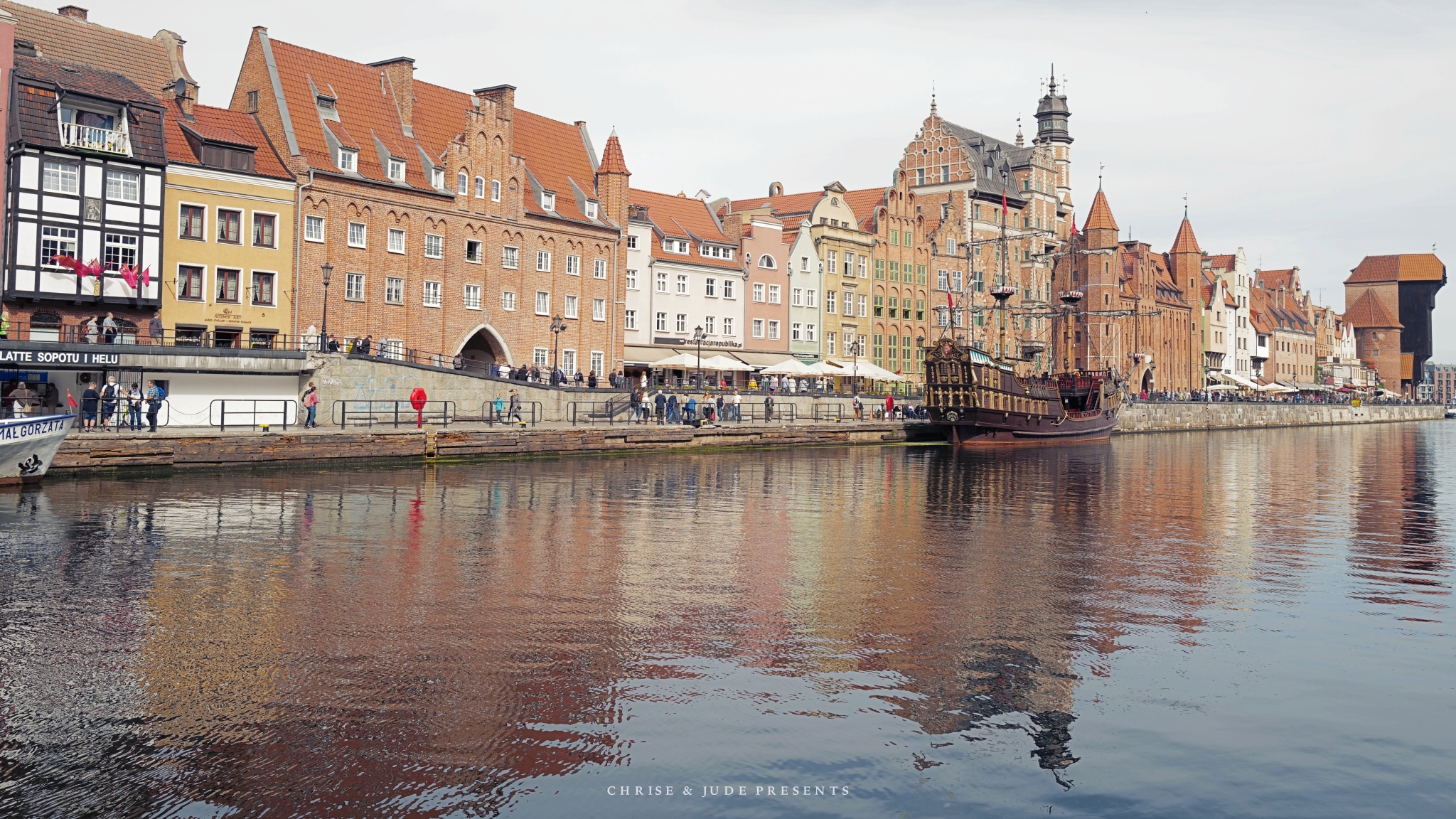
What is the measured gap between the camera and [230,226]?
5097 centimetres

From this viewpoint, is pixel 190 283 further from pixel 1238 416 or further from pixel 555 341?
pixel 1238 416

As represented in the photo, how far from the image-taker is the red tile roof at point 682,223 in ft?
248

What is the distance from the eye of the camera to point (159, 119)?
4866cm

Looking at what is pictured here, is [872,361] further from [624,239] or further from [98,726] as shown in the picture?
[98,726]

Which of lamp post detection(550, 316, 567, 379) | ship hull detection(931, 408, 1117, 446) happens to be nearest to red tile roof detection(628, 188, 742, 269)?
lamp post detection(550, 316, 567, 379)

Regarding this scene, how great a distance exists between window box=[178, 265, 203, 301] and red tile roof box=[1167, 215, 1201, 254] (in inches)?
4670

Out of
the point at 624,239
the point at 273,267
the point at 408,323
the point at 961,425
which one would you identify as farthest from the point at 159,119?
the point at 961,425

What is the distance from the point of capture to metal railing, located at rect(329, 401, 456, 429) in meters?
45.5

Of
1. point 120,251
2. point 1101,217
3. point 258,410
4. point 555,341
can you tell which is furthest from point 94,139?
point 1101,217

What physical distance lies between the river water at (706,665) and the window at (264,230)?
93.5 ft

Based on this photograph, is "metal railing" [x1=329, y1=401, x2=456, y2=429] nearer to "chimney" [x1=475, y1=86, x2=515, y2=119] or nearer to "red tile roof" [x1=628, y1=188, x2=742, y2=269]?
"chimney" [x1=475, y1=86, x2=515, y2=119]

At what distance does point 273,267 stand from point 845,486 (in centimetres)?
3055

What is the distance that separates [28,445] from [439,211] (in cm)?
3255

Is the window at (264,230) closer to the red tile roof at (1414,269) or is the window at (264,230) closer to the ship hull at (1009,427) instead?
the ship hull at (1009,427)
